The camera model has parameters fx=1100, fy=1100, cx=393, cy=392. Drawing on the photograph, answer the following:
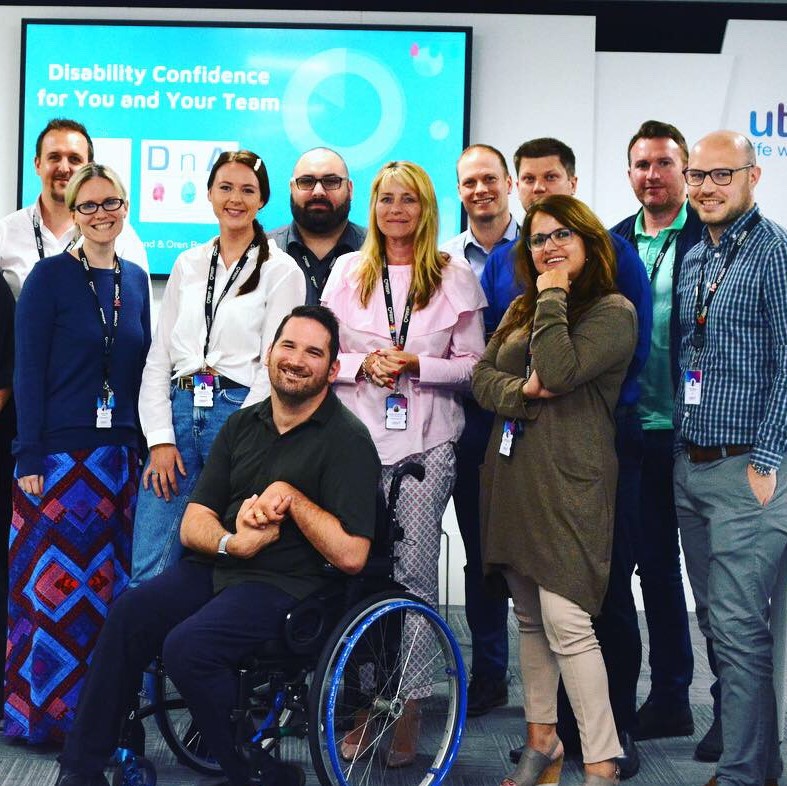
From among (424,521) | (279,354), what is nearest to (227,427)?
(279,354)

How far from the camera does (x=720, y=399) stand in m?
2.73

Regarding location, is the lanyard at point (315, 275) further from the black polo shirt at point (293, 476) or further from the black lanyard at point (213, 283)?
the black polo shirt at point (293, 476)

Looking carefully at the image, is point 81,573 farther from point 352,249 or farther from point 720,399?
point 720,399

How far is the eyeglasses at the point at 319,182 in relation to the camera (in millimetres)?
3766

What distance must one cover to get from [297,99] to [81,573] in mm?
3114

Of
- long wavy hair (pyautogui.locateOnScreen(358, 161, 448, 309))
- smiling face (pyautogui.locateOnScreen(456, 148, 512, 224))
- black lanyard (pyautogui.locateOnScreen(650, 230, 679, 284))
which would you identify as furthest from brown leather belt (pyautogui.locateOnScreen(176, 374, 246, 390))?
black lanyard (pyautogui.locateOnScreen(650, 230, 679, 284))

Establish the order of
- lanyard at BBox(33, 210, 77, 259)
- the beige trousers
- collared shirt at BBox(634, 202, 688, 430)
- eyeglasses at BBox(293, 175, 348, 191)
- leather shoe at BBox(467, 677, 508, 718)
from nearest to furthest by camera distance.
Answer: the beige trousers < collared shirt at BBox(634, 202, 688, 430) < lanyard at BBox(33, 210, 77, 259) < leather shoe at BBox(467, 677, 508, 718) < eyeglasses at BBox(293, 175, 348, 191)

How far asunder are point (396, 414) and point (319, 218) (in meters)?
0.95

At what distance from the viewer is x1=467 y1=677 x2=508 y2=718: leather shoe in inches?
144

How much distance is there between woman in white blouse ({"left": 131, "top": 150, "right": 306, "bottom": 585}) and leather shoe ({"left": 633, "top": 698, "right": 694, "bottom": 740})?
154 centimetres

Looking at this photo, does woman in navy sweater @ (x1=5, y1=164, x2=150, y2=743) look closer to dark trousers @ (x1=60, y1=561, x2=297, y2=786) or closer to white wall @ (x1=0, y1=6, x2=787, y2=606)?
dark trousers @ (x1=60, y1=561, x2=297, y2=786)

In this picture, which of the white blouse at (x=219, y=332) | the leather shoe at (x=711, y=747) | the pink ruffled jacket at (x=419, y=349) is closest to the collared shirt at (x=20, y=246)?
the white blouse at (x=219, y=332)

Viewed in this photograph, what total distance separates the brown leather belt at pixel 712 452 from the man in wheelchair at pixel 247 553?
0.81m

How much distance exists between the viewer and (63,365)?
3162 millimetres
